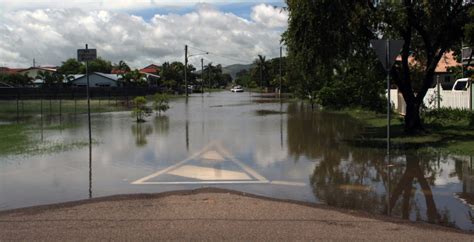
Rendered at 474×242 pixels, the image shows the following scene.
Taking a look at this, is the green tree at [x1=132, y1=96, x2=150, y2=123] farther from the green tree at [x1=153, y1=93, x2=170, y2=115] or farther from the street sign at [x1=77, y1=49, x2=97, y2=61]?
the street sign at [x1=77, y1=49, x2=97, y2=61]

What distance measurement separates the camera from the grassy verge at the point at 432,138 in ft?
46.8

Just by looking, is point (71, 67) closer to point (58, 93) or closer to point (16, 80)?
point (16, 80)

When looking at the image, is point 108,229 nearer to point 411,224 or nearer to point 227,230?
point 227,230

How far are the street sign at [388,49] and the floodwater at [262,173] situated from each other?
2391mm

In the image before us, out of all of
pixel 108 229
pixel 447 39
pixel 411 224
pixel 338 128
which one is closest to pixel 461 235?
pixel 411 224

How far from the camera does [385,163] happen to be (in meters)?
12.1

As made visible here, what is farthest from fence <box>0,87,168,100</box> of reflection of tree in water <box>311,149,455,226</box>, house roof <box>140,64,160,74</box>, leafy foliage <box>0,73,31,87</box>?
house roof <box>140,64,160,74</box>

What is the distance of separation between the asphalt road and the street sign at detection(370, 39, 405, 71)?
4.89m

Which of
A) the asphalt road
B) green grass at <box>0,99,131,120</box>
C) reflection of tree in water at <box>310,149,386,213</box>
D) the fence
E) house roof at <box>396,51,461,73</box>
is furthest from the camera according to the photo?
the fence

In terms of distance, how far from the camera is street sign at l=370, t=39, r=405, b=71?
1135 centimetres

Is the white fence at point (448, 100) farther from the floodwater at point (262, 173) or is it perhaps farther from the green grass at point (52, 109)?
the green grass at point (52, 109)

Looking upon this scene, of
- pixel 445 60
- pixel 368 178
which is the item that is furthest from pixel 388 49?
pixel 445 60

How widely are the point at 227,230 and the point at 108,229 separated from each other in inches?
60.3

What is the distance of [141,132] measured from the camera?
2061 cm
